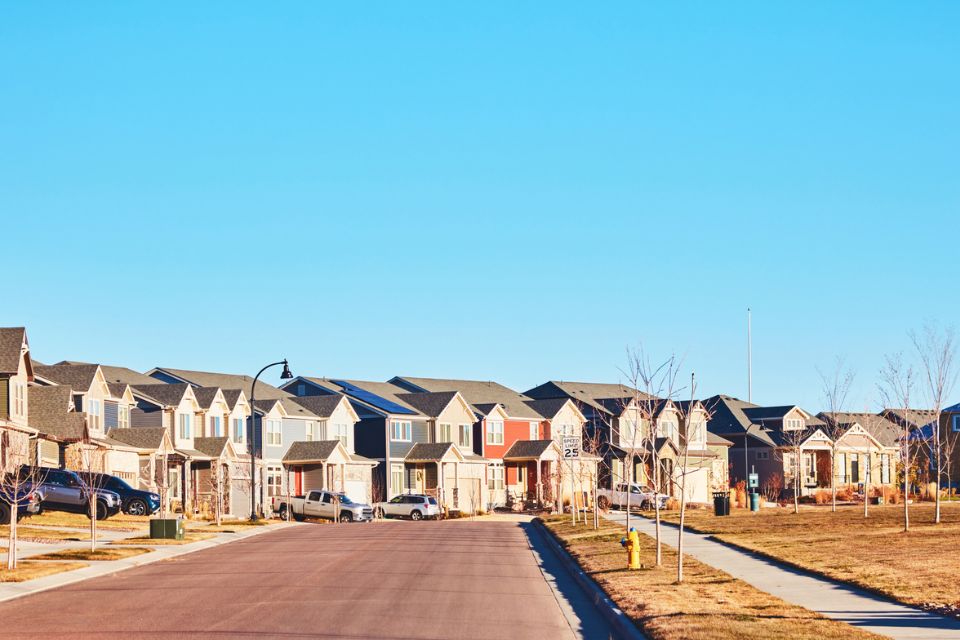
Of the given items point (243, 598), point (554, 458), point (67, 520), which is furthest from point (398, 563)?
point (554, 458)

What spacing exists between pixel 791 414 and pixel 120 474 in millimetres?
Result: 57060

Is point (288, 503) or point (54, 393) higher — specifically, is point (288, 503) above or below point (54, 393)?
below

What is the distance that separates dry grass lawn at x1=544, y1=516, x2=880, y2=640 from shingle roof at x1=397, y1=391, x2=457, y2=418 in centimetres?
5596

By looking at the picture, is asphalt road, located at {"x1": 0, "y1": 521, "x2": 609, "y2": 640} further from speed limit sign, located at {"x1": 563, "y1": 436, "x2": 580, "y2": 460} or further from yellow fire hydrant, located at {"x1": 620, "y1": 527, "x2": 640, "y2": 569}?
speed limit sign, located at {"x1": 563, "y1": 436, "x2": 580, "y2": 460}

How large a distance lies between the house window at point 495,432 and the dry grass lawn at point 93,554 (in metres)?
53.9

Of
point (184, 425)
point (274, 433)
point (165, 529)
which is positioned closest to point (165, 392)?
point (184, 425)

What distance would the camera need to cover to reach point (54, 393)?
5803 centimetres

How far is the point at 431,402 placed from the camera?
85.4 m

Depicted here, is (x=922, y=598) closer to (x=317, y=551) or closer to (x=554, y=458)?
(x=317, y=551)

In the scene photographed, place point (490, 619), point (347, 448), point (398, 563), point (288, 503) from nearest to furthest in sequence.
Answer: point (490, 619) < point (398, 563) < point (288, 503) < point (347, 448)

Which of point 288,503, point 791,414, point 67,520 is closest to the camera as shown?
point 67,520

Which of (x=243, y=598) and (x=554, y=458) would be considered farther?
(x=554, y=458)

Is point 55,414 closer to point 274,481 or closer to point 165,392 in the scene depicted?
point 165,392

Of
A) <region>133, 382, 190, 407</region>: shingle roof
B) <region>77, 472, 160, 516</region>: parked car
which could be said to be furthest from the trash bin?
<region>133, 382, 190, 407</region>: shingle roof
